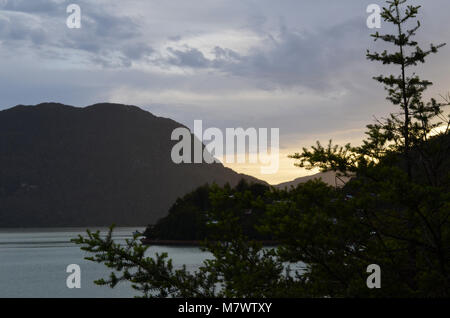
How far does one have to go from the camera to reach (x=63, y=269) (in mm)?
75875

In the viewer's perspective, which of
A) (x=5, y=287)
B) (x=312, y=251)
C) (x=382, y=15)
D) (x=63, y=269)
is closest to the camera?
(x=312, y=251)

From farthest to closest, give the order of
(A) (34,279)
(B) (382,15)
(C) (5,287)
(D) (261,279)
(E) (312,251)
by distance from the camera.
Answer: (A) (34,279) → (C) (5,287) → (B) (382,15) → (D) (261,279) → (E) (312,251)

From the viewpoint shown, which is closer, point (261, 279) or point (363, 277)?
point (363, 277)

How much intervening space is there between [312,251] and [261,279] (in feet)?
4.36

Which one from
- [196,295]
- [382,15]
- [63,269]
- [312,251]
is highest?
[382,15]
